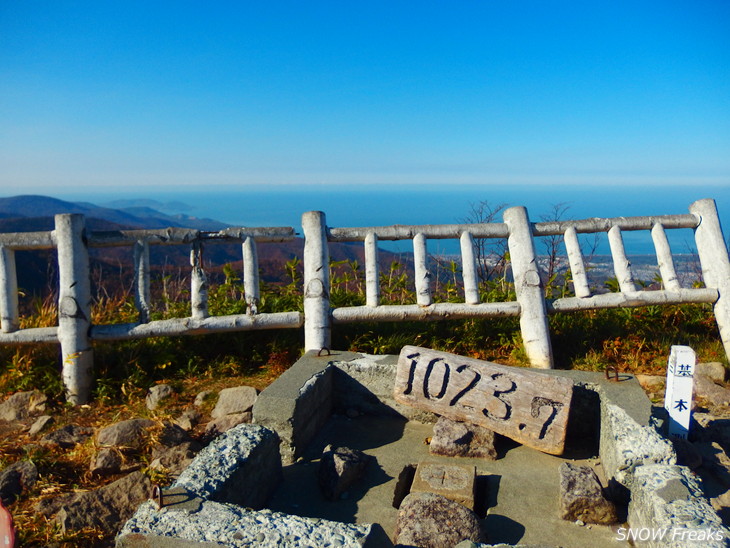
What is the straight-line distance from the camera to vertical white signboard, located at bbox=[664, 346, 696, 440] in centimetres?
378

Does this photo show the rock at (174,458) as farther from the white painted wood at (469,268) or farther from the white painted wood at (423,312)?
the white painted wood at (469,268)

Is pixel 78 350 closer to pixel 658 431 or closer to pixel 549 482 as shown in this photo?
pixel 549 482

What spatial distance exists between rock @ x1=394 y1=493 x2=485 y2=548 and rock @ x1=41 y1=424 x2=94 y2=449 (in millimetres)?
2779

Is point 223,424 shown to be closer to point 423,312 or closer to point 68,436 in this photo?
point 68,436

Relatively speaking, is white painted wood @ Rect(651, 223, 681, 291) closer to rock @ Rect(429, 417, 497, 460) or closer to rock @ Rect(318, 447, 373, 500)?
rock @ Rect(429, 417, 497, 460)

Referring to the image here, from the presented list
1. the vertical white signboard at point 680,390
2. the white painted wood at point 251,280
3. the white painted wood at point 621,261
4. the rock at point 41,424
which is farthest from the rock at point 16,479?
the white painted wood at point 621,261

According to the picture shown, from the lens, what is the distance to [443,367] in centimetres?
420

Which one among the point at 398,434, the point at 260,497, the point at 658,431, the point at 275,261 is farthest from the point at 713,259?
the point at 275,261

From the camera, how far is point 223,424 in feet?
15.1

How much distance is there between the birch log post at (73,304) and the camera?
5316 millimetres

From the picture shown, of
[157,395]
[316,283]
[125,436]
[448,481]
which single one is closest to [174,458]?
[125,436]

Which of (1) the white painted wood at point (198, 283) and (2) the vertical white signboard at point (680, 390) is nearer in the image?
(2) the vertical white signboard at point (680, 390)

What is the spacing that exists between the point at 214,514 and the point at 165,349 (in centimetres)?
349

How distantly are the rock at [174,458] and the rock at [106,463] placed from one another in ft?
0.83
